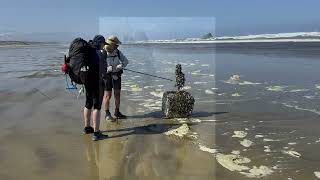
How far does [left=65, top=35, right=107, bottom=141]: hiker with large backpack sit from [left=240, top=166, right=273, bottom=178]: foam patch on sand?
2.71 m

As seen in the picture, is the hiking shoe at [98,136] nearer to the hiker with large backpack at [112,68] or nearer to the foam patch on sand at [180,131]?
the foam patch on sand at [180,131]

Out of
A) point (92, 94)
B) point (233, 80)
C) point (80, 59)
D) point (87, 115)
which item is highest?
point (80, 59)

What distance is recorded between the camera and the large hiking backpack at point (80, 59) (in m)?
7.56

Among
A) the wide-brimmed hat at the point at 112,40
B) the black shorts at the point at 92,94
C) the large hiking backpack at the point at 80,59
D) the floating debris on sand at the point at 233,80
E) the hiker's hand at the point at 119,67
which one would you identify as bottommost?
the floating debris on sand at the point at 233,80

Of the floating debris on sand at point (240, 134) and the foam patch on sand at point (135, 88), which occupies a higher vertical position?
the floating debris on sand at point (240, 134)

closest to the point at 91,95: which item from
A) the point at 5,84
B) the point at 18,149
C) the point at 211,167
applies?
the point at 18,149

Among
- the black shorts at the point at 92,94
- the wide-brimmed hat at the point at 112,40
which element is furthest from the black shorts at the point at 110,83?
the black shorts at the point at 92,94

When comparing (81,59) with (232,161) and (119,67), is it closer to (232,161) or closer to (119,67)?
(119,67)

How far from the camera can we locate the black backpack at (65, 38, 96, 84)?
7559 mm

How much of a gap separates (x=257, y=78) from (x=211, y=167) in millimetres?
9707

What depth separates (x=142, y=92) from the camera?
12672 mm

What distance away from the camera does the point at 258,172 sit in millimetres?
5660

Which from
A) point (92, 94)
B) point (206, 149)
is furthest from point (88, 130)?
point (206, 149)

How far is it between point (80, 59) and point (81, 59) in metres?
0.02
